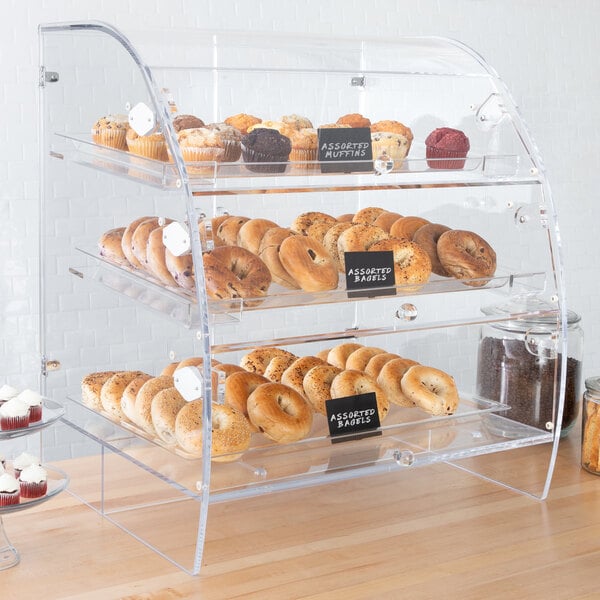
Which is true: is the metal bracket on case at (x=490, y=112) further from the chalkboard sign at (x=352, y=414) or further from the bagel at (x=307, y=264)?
the chalkboard sign at (x=352, y=414)

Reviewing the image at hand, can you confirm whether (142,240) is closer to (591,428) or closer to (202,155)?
(202,155)

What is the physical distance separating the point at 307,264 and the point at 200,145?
1.00 ft

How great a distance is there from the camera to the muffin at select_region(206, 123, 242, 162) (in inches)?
73.8

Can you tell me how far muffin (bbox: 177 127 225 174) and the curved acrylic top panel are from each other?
0.18m

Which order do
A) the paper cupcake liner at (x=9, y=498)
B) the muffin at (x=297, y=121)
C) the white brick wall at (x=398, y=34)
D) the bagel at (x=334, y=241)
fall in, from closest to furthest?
the paper cupcake liner at (x=9, y=498)
the bagel at (x=334, y=241)
the muffin at (x=297, y=121)
the white brick wall at (x=398, y=34)

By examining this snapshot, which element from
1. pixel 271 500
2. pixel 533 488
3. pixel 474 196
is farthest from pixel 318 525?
pixel 474 196

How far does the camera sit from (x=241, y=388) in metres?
1.85

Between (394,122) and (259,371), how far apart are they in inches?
24.8

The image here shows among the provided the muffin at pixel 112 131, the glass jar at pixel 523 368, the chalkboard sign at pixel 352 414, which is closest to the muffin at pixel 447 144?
the glass jar at pixel 523 368

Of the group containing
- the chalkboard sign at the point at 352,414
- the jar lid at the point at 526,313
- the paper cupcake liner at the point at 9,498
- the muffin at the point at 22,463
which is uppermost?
the jar lid at the point at 526,313

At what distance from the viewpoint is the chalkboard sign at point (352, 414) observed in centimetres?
185

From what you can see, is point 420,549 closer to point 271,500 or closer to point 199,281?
point 271,500

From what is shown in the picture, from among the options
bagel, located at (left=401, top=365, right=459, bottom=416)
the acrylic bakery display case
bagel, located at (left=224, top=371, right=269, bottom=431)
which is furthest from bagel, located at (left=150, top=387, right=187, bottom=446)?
bagel, located at (left=401, top=365, right=459, bottom=416)

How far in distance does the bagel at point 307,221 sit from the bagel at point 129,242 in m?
0.37
